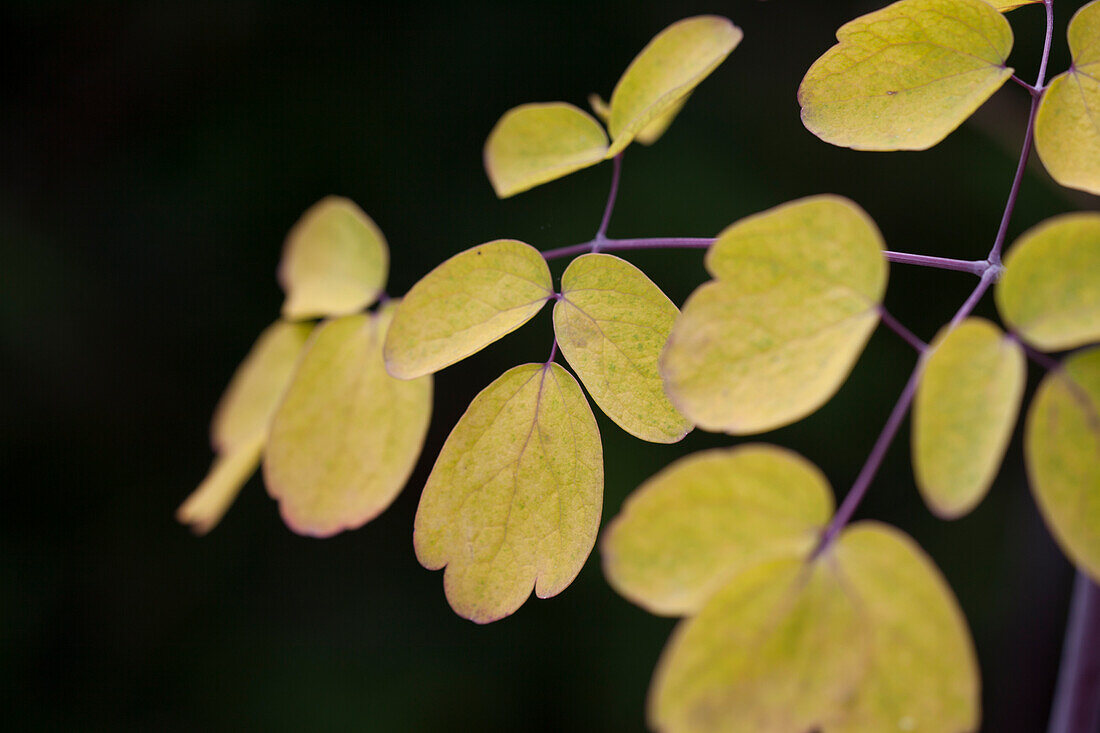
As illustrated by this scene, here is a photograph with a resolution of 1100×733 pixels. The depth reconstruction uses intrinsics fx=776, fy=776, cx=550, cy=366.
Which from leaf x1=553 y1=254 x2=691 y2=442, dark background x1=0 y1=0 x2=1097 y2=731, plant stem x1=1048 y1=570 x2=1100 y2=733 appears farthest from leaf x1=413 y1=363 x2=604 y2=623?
dark background x1=0 y1=0 x2=1097 y2=731

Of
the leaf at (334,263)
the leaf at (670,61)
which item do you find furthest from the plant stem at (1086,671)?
the leaf at (334,263)

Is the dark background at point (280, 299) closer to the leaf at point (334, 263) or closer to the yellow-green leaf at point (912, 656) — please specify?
the leaf at point (334, 263)

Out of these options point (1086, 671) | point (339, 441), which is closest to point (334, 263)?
point (339, 441)

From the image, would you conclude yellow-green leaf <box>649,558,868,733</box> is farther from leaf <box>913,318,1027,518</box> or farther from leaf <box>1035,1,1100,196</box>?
leaf <box>1035,1,1100,196</box>

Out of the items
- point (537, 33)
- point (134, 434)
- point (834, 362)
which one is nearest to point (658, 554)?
point (834, 362)

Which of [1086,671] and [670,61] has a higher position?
[670,61]

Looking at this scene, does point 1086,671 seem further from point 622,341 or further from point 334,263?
point 334,263

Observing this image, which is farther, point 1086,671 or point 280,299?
point 280,299
